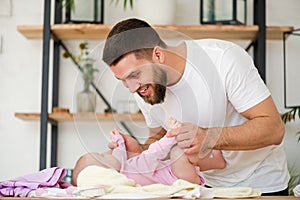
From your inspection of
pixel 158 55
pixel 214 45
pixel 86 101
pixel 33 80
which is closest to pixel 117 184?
pixel 158 55

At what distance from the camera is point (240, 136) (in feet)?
4.78

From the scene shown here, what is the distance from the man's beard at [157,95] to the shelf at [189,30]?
1473 millimetres

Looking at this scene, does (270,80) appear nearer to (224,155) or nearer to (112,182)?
(224,155)

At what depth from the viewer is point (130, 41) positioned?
1.17m

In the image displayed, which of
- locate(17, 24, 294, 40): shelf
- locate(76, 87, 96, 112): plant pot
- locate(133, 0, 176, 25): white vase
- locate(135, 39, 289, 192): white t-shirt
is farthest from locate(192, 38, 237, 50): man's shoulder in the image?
locate(133, 0, 176, 25): white vase

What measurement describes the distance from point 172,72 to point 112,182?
0.86 ft

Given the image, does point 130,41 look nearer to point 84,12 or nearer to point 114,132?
point 114,132

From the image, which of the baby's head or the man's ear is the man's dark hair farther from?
the baby's head

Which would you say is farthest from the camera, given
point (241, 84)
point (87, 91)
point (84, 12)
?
point (84, 12)

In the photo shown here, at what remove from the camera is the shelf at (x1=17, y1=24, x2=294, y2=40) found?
9.11ft

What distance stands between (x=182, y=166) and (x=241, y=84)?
40cm

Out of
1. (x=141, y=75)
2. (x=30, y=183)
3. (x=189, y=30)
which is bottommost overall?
(x=30, y=183)

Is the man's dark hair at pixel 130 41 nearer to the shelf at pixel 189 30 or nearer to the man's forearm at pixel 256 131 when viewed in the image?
the man's forearm at pixel 256 131

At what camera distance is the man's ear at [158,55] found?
118cm
